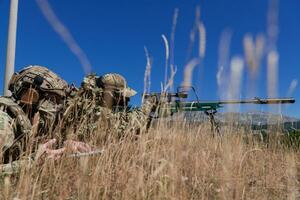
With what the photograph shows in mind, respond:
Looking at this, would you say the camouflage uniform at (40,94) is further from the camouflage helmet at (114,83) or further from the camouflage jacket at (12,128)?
the camouflage helmet at (114,83)

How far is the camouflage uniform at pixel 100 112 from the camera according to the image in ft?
10.3

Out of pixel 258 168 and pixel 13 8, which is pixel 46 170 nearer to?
pixel 258 168

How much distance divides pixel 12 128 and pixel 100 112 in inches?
45.1

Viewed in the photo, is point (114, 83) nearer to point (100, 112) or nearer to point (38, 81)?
point (100, 112)

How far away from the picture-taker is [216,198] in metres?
2.11

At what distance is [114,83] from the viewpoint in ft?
14.7

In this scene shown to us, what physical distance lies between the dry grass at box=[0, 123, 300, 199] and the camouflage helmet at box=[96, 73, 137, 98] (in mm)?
1521

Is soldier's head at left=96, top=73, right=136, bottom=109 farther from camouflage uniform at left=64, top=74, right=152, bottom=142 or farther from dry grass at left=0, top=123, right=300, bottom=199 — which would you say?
dry grass at left=0, top=123, right=300, bottom=199

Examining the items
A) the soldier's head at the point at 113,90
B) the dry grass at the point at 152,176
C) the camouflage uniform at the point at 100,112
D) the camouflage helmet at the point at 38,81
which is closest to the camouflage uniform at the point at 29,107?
the camouflage helmet at the point at 38,81

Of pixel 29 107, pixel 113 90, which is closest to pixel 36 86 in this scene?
pixel 29 107

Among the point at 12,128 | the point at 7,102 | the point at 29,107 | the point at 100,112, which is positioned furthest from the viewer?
the point at 100,112

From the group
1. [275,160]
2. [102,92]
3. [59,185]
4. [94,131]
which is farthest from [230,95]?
[102,92]

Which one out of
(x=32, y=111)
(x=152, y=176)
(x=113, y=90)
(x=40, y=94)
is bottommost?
(x=152, y=176)

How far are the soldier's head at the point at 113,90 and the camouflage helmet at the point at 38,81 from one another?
31.7 inches
